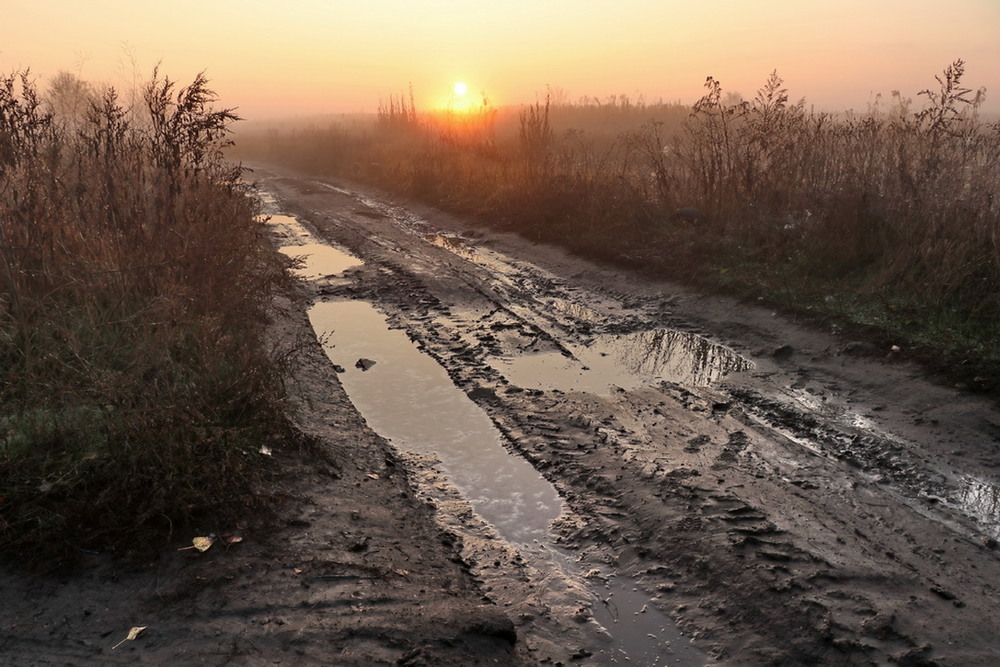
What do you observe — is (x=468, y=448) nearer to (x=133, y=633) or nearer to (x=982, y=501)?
(x=133, y=633)

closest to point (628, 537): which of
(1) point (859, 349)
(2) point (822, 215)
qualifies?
(1) point (859, 349)

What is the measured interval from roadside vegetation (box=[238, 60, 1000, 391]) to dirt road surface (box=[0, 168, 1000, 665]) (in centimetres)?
81

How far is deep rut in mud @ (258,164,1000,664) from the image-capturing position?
2912 mm

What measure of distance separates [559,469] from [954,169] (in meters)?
6.18

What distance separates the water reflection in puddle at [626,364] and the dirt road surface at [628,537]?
3 centimetres

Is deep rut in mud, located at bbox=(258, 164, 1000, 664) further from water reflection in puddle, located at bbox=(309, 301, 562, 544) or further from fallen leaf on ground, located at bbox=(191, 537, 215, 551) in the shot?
fallen leaf on ground, located at bbox=(191, 537, 215, 551)

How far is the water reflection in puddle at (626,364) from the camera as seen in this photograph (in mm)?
5551

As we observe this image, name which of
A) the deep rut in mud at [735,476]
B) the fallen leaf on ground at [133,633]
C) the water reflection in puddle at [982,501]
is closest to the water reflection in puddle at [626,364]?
the deep rut in mud at [735,476]

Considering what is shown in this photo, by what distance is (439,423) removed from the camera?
4.94m

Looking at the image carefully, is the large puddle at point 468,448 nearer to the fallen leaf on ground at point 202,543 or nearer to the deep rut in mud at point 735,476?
the deep rut in mud at point 735,476

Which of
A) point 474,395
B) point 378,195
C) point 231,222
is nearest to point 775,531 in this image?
point 474,395

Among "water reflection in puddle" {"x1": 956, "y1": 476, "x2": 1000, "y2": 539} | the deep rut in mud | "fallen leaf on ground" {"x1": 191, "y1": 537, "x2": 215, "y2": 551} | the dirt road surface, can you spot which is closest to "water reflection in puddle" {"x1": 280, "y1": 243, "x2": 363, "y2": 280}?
the deep rut in mud

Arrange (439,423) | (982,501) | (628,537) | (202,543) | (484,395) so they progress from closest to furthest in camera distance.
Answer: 1. (202,543)
2. (628,537)
3. (982,501)
4. (439,423)
5. (484,395)

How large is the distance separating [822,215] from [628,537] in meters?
6.25
